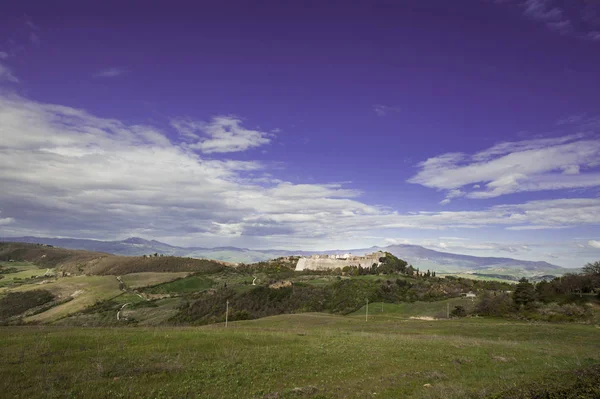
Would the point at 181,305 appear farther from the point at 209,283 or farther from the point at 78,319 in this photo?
the point at 209,283

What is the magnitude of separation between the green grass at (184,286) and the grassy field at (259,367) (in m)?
119

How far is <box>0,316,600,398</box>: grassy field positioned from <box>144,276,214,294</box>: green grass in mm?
119446

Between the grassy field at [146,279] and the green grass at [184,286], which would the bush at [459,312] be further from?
the grassy field at [146,279]

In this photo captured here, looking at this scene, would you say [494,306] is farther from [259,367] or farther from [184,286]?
[184,286]

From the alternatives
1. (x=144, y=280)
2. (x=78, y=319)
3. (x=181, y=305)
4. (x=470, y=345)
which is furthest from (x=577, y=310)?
(x=144, y=280)

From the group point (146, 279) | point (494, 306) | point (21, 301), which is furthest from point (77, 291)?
point (494, 306)

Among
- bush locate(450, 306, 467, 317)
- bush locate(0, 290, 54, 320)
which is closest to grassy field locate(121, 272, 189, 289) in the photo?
bush locate(0, 290, 54, 320)

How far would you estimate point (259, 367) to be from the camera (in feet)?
65.7

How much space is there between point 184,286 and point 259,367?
13759 cm

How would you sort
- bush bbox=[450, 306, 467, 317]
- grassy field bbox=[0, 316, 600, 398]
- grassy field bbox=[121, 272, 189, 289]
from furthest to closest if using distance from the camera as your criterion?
grassy field bbox=[121, 272, 189, 289] → bush bbox=[450, 306, 467, 317] → grassy field bbox=[0, 316, 600, 398]

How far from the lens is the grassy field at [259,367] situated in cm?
1512

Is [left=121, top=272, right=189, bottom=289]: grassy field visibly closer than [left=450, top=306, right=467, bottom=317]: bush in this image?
No

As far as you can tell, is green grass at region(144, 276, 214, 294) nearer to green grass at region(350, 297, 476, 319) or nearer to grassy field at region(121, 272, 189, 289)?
grassy field at region(121, 272, 189, 289)

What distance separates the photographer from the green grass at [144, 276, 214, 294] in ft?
458
